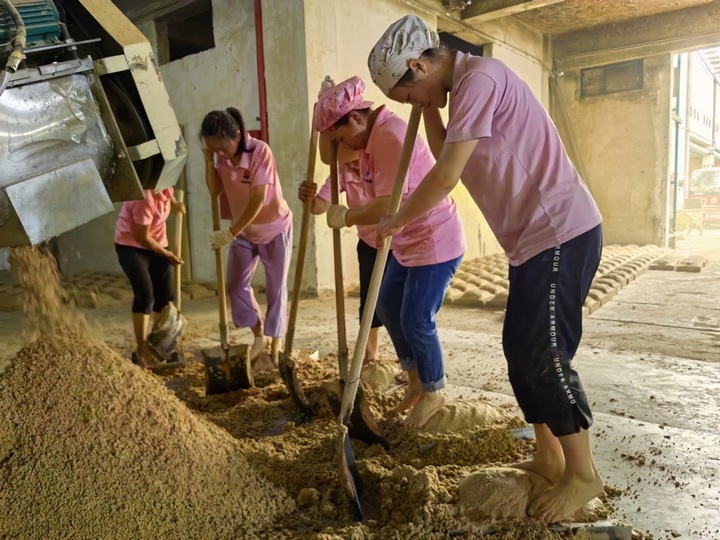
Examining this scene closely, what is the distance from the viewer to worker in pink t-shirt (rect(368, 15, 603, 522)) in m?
1.49

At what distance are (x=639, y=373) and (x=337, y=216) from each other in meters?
1.88

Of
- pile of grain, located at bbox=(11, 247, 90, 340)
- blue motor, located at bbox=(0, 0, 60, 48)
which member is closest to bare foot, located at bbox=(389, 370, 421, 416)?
pile of grain, located at bbox=(11, 247, 90, 340)

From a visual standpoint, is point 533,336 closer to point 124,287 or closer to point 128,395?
point 128,395

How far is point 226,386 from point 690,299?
433cm

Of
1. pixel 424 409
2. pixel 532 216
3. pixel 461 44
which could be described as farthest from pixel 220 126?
pixel 461 44

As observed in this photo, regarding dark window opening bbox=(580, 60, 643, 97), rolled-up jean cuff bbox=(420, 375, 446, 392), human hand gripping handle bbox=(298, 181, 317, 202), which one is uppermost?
dark window opening bbox=(580, 60, 643, 97)

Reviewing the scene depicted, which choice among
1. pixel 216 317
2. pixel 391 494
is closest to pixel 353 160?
pixel 391 494

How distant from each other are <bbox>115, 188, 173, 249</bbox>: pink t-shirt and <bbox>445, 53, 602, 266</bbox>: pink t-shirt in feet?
6.92

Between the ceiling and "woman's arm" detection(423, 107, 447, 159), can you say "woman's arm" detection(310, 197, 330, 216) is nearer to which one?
"woman's arm" detection(423, 107, 447, 159)

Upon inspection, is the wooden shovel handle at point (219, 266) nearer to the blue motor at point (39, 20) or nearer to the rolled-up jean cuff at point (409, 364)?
the rolled-up jean cuff at point (409, 364)

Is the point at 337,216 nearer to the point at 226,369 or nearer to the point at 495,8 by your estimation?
the point at 226,369

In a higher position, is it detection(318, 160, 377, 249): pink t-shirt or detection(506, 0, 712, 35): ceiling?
detection(506, 0, 712, 35): ceiling

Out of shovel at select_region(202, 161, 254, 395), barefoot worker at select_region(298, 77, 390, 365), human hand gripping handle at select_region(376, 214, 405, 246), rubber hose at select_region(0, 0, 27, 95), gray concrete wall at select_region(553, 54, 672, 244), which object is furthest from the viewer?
gray concrete wall at select_region(553, 54, 672, 244)

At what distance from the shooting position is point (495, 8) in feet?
23.7
